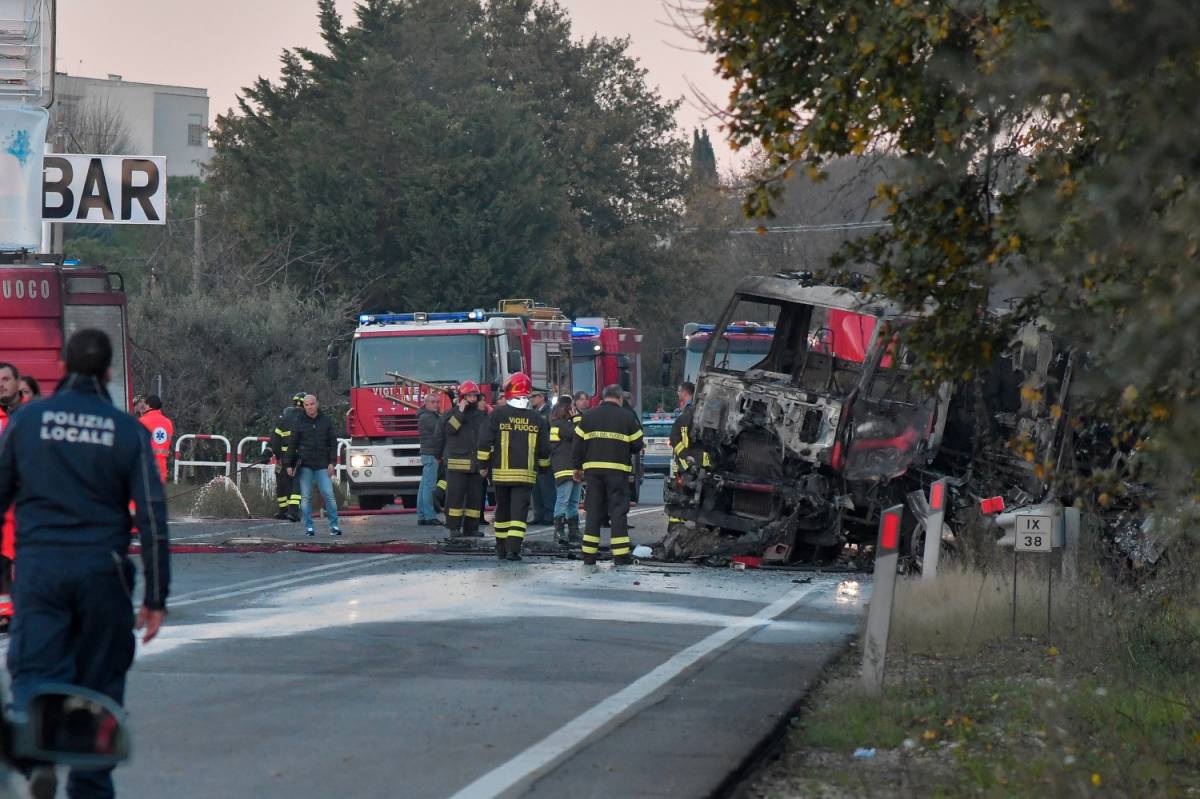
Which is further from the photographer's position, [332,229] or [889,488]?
[332,229]

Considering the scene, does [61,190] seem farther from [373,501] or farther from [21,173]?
[373,501]

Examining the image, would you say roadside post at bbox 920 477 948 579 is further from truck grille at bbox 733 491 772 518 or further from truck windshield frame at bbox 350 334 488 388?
truck windshield frame at bbox 350 334 488 388

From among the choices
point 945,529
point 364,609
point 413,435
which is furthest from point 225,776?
point 413,435

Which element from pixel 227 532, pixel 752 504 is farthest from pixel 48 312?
pixel 752 504

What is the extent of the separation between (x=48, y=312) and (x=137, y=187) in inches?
255

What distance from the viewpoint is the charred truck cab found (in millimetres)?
18328

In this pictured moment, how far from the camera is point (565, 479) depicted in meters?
21.6

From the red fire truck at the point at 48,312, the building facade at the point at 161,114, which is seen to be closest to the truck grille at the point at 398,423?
the red fire truck at the point at 48,312

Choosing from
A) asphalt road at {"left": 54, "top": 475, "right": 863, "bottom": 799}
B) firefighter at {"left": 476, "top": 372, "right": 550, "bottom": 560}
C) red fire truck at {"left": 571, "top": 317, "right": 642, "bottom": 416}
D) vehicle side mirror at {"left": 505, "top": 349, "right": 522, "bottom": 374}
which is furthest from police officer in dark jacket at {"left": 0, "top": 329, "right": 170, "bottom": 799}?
red fire truck at {"left": 571, "top": 317, "right": 642, "bottom": 416}

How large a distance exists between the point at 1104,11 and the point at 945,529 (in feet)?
45.8

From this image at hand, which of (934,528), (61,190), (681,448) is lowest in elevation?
(934,528)

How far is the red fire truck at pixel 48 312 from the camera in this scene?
19141 millimetres

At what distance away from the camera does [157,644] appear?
36.8 feet

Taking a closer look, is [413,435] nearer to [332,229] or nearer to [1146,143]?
[1146,143]
